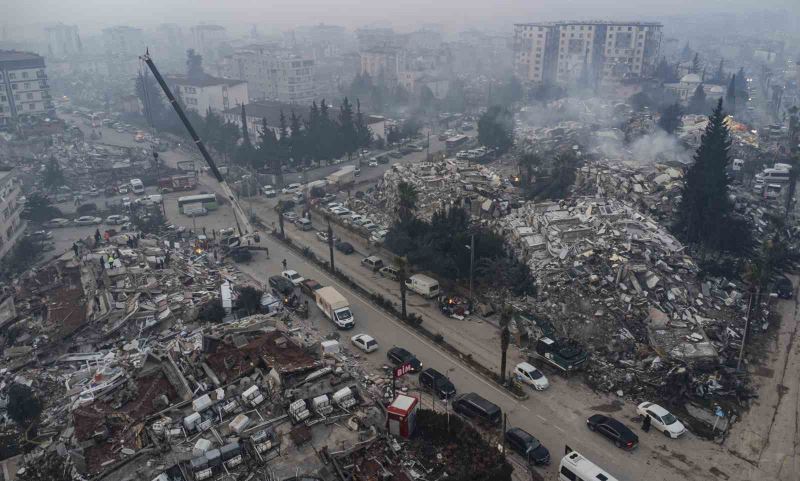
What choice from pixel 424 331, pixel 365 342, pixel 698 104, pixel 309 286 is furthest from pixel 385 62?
pixel 365 342

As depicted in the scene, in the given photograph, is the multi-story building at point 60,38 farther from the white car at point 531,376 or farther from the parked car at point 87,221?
the white car at point 531,376

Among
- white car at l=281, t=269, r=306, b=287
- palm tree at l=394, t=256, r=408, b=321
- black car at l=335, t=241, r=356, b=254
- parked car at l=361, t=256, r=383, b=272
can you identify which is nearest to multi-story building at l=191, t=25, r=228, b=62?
black car at l=335, t=241, r=356, b=254

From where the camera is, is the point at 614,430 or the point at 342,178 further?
the point at 342,178

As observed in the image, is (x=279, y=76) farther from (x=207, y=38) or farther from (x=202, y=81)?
(x=207, y=38)

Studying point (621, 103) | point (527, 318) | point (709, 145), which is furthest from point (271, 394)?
point (621, 103)

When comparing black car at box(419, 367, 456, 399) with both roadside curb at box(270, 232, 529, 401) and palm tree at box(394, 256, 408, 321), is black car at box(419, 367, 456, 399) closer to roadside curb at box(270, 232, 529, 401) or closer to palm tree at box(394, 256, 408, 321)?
roadside curb at box(270, 232, 529, 401)

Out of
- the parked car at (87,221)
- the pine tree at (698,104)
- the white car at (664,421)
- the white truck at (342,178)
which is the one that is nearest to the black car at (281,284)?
the white car at (664,421)

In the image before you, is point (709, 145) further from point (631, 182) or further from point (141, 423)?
point (141, 423)
